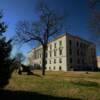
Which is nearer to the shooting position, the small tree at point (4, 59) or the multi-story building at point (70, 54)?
the small tree at point (4, 59)

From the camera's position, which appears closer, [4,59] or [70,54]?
[4,59]

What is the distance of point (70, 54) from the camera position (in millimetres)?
81188

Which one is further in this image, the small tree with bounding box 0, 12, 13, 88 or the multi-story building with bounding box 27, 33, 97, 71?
the multi-story building with bounding box 27, 33, 97, 71

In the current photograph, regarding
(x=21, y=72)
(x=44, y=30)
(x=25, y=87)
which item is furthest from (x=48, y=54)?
(x=25, y=87)

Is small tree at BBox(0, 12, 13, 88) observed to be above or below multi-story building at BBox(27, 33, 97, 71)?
below

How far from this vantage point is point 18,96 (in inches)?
586

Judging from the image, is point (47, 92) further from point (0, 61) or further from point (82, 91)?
point (0, 61)

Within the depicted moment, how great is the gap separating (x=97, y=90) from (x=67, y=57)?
62160 millimetres

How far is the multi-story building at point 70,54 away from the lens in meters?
79.5

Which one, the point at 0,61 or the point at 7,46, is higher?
the point at 7,46

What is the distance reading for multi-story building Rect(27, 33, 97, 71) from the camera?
79.5 metres

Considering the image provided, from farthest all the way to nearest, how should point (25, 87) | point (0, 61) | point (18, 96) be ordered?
point (25, 87) → point (18, 96) → point (0, 61)

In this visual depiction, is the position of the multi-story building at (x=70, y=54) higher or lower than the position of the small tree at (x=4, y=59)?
higher

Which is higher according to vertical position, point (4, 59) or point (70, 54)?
point (70, 54)
